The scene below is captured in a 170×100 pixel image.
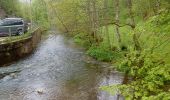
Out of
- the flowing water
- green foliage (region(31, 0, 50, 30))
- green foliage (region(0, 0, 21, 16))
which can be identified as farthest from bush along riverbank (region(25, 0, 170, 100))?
green foliage (region(0, 0, 21, 16))

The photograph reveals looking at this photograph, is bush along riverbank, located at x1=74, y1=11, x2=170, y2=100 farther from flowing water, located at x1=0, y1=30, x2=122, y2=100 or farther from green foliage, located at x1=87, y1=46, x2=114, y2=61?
green foliage, located at x1=87, y1=46, x2=114, y2=61

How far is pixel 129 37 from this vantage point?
10.5 m

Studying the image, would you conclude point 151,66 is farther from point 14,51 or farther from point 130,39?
point 130,39

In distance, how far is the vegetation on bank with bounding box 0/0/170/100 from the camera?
5.36 metres

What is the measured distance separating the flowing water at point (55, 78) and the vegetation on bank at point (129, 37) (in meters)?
1.58

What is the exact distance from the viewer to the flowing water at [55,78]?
1545cm

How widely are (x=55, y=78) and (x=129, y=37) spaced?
30.3 feet

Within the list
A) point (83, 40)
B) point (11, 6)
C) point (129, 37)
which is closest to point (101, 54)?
point (83, 40)

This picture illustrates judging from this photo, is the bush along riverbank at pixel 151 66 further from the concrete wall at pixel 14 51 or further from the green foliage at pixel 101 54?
the green foliage at pixel 101 54

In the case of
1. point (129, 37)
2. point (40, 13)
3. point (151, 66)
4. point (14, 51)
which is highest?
point (40, 13)

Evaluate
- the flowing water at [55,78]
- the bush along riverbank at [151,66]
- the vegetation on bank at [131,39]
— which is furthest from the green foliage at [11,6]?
the bush along riverbank at [151,66]

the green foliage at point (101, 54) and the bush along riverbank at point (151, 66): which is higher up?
the bush along riverbank at point (151, 66)

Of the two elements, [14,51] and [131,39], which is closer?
[14,51]

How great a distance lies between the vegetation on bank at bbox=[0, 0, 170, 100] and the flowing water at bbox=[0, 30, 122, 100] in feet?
5.20
